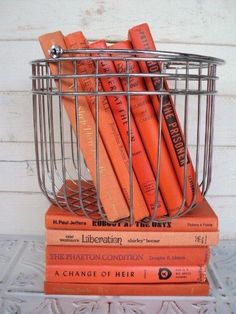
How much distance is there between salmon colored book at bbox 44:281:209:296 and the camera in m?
0.42

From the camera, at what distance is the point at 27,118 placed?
606 mm

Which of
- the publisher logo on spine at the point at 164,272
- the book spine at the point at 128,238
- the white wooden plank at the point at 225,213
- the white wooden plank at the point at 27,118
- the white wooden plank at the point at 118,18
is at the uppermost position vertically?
the white wooden plank at the point at 118,18

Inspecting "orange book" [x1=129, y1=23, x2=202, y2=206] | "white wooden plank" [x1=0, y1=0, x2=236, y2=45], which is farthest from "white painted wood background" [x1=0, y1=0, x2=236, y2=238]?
"orange book" [x1=129, y1=23, x2=202, y2=206]

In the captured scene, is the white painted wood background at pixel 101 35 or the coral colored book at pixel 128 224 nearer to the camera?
the coral colored book at pixel 128 224

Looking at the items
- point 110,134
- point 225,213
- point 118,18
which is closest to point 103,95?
point 110,134

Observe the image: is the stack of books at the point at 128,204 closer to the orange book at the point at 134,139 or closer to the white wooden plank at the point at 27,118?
the orange book at the point at 134,139

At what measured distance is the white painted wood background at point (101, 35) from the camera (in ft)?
1.91

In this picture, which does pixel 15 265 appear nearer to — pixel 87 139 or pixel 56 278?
pixel 56 278

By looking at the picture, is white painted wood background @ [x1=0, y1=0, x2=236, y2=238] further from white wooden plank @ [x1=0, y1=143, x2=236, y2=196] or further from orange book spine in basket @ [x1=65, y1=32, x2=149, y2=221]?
orange book spine in basket @ [x1=65, y1=32, x2=149, y2=221]

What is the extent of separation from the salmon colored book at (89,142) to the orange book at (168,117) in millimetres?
79

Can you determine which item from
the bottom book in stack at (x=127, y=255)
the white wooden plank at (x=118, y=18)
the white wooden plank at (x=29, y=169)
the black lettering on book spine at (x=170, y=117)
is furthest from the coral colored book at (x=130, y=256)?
the white wooden plank at (x=118, y=18)

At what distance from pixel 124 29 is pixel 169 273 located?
416 millimetres

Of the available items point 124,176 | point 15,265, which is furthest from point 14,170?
point 124,176

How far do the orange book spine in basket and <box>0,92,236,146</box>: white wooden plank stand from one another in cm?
22
